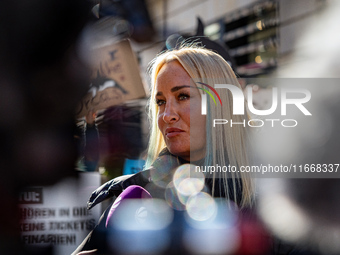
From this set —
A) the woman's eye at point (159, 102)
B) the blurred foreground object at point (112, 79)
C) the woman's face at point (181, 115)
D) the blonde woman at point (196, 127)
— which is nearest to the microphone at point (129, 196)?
the blonde woman at point (196, 127)

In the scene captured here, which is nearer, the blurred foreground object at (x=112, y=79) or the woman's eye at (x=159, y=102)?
the woman's eye at (x=159, y=102)

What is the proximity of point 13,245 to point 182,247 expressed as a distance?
134 cm

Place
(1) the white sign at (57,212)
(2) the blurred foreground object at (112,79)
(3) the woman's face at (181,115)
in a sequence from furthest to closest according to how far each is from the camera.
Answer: (2) the blurred foreground object at (112,79), (1) the white sign at (57,212), (3) the woman's face at (181,115)

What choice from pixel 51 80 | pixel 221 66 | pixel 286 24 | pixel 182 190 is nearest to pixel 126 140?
pixel 51 80

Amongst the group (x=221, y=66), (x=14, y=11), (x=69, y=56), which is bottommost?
(x=221, y=66)

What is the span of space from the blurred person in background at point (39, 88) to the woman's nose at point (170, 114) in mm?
1002

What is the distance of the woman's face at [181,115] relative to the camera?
1.56m

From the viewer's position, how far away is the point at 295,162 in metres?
1.92

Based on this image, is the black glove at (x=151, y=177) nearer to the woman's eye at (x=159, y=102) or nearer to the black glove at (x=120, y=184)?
the black glove at (x=120, y=184)

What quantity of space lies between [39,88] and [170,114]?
1.29 m

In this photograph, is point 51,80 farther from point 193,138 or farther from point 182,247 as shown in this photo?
point 182,247

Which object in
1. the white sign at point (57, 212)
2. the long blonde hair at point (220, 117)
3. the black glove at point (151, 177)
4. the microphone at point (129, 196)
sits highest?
the long blonde hair at point (220, 117)

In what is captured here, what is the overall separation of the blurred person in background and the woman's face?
3.25ft

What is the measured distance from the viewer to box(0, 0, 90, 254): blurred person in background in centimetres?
237
